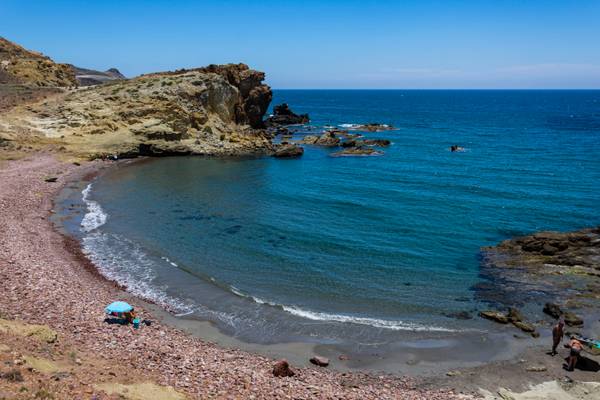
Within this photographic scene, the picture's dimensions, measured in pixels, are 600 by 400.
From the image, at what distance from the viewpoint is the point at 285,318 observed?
80.1ft

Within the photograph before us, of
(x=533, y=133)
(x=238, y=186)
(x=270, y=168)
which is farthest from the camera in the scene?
(x=533, y=133)

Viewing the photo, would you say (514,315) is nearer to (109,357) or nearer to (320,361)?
(320,361)

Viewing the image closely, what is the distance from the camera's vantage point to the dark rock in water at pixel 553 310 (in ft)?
81.9

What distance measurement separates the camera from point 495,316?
24.5 metres

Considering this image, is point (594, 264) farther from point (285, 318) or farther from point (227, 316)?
point (227, 316)

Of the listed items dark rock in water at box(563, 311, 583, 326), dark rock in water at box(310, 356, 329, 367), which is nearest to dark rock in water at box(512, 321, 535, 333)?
dark rock in water at box(563, 311, 583, 326)

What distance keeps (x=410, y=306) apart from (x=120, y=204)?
96.0 ft

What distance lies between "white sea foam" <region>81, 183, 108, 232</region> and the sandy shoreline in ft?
29.4

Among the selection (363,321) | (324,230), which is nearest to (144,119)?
(324,230)

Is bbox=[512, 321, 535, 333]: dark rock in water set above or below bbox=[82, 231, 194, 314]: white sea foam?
below

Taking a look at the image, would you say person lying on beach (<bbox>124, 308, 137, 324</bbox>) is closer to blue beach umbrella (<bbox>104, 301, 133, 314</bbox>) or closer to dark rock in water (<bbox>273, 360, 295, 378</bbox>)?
blue beach umbrella (<bbox>104, 301, 133, 314</bbox>)

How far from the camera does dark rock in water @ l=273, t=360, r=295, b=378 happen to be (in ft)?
60.6

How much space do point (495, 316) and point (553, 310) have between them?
333 centimetres

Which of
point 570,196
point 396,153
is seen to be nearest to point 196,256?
point 570,196
